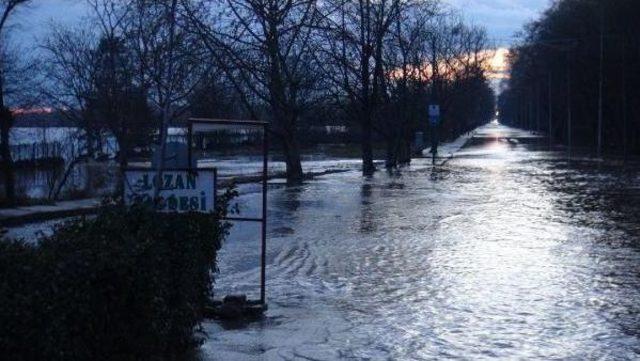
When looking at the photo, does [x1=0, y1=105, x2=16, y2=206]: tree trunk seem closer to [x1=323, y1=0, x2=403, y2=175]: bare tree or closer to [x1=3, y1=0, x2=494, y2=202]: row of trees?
→ [x1=3, y1=0, x2=494, y2=202]: row of trees

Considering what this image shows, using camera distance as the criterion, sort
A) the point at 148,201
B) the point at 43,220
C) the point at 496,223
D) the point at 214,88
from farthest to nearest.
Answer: the point at 214,88, the point at 43,220, the point at 496,223, the point at 148,201

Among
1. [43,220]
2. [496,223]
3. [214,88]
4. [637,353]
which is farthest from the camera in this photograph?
[214,88]

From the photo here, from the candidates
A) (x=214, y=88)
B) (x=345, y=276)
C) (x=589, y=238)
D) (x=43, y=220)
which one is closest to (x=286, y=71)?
(x=214, y=88)

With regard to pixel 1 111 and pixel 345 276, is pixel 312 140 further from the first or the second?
pixel 345 276

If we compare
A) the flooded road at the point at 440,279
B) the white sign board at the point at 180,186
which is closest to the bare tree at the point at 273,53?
the flooded road at the point at 440,279

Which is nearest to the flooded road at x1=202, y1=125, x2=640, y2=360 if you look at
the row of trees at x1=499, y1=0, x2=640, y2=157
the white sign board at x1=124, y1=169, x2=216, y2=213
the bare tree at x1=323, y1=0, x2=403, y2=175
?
the white sign board at x1=124, y1=169, x2=216, y2=213

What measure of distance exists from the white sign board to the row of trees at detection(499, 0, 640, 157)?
47.0 m

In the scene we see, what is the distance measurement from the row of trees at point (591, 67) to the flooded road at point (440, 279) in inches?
1394

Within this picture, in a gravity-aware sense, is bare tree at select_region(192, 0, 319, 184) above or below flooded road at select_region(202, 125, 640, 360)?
above

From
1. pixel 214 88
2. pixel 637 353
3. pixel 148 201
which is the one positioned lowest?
pixel 637 353

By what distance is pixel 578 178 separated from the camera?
31125mm

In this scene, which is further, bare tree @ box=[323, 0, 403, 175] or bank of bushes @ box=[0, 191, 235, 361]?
bare tree @ box=[323, 0, 403, 175]

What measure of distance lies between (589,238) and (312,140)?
7473cm

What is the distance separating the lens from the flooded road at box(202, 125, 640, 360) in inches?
297
